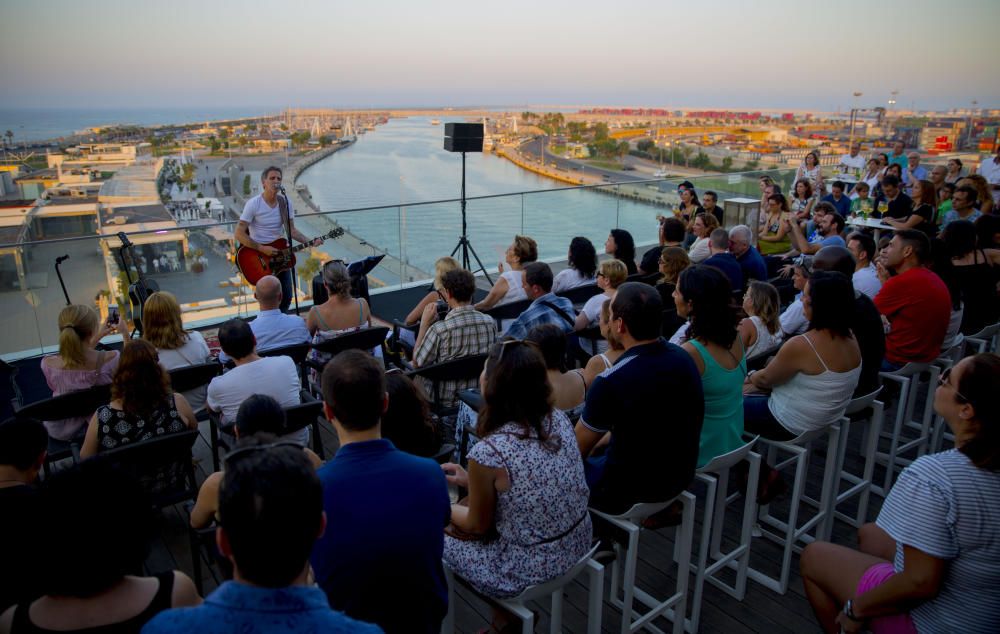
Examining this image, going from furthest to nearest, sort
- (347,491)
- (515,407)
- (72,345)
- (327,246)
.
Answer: (327,246) → (72,345) → (515,407) → (347,491)

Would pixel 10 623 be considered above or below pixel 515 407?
below

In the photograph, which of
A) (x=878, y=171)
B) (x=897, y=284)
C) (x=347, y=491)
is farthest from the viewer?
(x=878, y=171)

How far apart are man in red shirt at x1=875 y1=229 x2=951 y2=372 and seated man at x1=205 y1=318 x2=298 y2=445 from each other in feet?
11.2

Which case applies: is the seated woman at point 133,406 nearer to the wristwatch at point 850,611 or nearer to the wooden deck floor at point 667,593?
the wooden deck floor at point 667,593

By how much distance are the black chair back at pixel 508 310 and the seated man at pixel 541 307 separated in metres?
0.45

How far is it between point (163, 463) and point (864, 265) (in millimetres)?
4696

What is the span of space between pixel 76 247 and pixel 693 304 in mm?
5905

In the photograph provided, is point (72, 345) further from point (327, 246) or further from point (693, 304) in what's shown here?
point (327, 246)

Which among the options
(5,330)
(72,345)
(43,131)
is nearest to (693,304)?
(72,345)

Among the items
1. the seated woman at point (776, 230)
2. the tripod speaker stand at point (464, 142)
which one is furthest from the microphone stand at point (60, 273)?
the seated woman at point (776, 230)

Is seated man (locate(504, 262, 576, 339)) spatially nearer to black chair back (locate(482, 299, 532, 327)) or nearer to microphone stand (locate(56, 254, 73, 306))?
black chair back (locate(482, 299, 532, 327))

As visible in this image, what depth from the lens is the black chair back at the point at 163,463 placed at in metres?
2.46

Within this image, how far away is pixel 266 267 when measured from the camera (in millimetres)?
6340

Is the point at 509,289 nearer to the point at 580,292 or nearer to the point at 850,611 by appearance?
the point at 580,292
